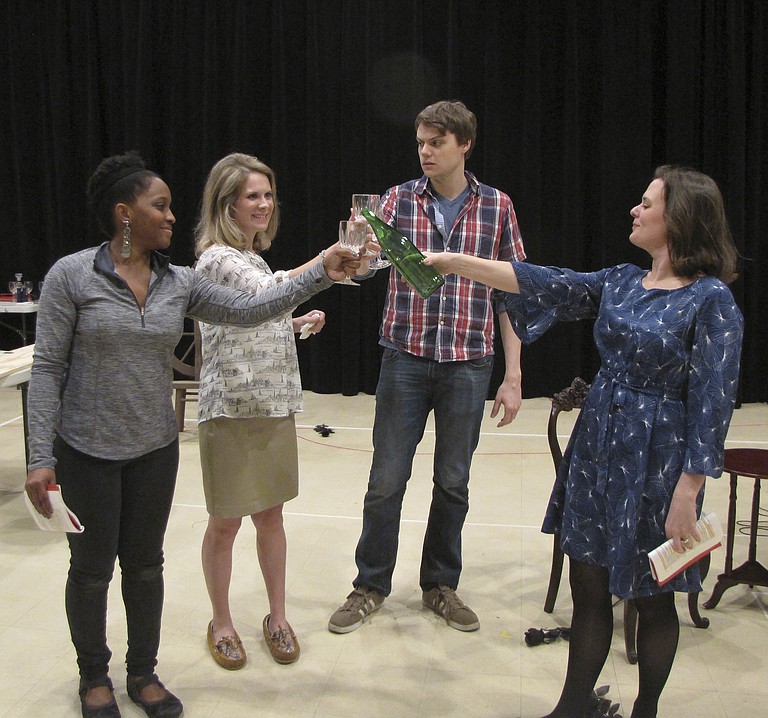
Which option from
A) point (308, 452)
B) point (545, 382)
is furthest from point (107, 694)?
point (545, 382)

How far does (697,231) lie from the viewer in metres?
2.02

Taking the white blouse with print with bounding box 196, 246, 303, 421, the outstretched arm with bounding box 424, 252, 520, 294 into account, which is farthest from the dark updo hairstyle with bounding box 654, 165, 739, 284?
the white blouse with print with bounding box 196, 246, 303, 421

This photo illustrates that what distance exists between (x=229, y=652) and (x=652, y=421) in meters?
1.52

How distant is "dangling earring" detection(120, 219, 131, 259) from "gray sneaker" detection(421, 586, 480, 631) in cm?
164

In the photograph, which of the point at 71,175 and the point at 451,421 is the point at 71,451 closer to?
the point at 451,421

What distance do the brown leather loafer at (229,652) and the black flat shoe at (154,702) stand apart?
235 millimetres

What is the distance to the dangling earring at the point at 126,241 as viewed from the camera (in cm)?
217

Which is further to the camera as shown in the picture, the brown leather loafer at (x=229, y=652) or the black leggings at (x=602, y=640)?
the brown leather loafer at (x=229, y=652)

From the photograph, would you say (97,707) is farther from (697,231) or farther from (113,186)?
(697,231)

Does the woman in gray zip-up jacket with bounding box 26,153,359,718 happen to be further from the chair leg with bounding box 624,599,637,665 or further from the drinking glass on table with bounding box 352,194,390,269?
the chair leg with bounding box 624,599,637,665

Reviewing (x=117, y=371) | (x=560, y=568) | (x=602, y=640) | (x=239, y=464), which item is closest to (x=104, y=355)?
(x=117, y=371)

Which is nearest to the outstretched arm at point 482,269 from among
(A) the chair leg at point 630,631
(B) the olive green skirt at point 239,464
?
(B) the olive green skirt at point 239,464

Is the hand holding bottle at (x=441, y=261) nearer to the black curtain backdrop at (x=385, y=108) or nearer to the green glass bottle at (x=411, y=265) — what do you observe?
the green glass bottle at (x=411, y=265)

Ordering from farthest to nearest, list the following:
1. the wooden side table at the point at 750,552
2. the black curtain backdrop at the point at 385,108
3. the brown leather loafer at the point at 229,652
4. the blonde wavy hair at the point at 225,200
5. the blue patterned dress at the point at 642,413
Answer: the black curtain backdrop at the point at 385,108 → the wooden side table at the point at 750,552 → the brown leather loafer at the point at 229,652 → the blonde wavy hair at the point at 225,200 → the blue patterned dress at the point at 642,413
